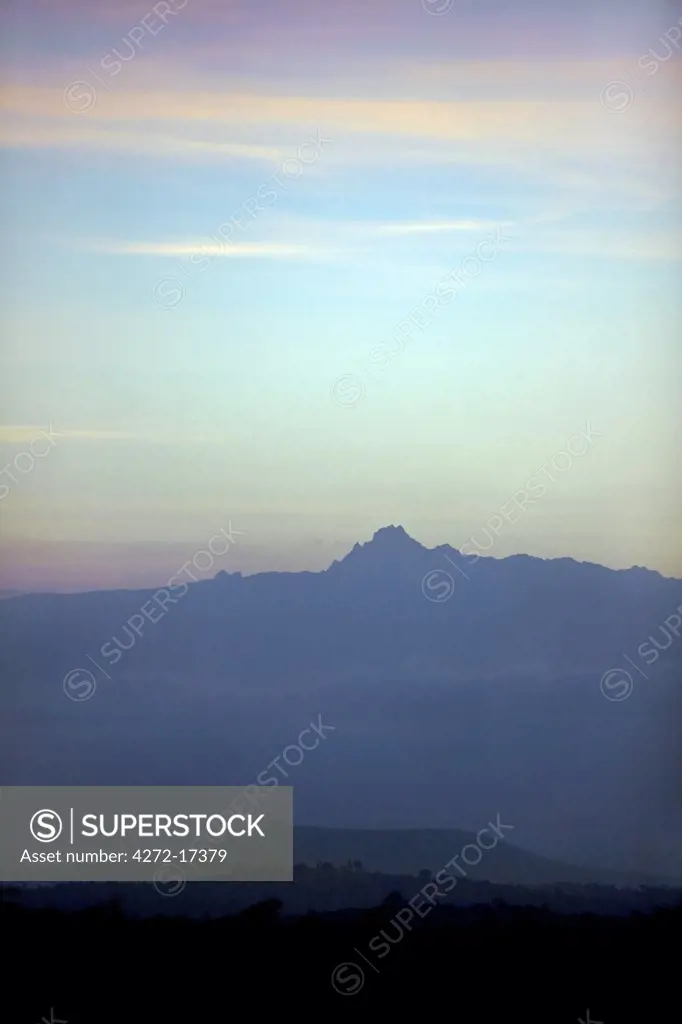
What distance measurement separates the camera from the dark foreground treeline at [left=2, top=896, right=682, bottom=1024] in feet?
9.98

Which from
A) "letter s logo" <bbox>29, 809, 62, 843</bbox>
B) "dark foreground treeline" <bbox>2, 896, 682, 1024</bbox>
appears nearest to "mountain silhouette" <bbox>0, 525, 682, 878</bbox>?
"letter s logo" <bbox>29, 809, 62, 843</bbox>

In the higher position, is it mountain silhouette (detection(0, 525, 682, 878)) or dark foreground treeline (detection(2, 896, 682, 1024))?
mountain silhouette (detection(0, 525, 682, 878))

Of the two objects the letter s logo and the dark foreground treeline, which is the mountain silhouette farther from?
the dark foreground treeline

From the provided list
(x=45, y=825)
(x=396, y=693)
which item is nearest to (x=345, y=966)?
(x=396, y=693)

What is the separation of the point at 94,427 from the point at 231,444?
35cm

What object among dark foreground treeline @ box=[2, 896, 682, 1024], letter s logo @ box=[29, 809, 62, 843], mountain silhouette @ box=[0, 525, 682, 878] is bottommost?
dark foreground treeline @ box=[2, 896, 682, 1024]

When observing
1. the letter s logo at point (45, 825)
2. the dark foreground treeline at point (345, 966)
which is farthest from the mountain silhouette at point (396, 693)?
the dark foreground treeline at point (345, 966)

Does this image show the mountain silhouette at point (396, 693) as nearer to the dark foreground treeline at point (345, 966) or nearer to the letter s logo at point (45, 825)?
the letter s logo at point (45, 825)

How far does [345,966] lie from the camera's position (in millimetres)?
3066

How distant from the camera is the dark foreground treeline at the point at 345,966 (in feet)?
9.98

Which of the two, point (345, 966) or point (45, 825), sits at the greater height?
point (45, 825)

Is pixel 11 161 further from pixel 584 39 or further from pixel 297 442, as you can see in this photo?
pixel 584 39

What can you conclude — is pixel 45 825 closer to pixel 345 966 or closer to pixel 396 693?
pixel 345 966

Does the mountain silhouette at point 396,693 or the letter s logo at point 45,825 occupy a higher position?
the mountain silhouette at point 396,693
